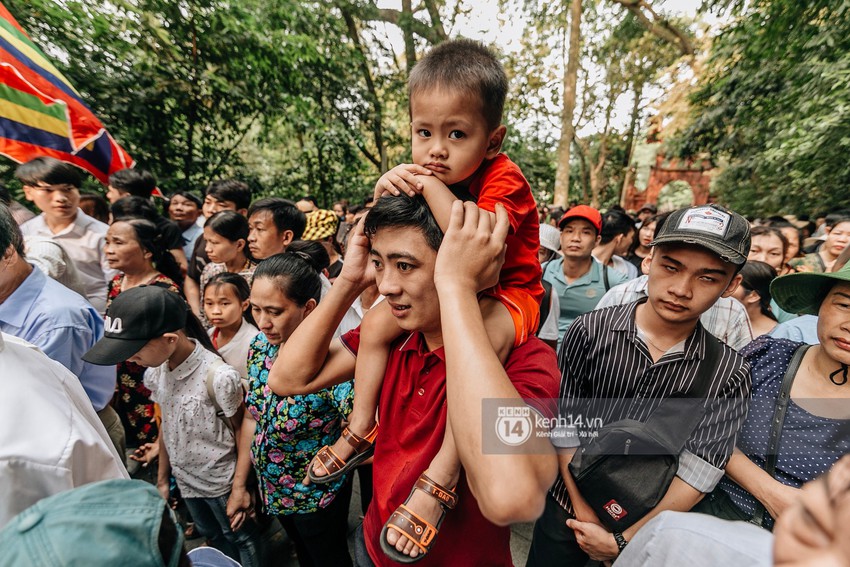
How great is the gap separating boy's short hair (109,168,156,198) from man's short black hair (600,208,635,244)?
5.91 meters

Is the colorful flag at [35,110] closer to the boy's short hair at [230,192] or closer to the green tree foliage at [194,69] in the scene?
the boy's short hair at [230,192]

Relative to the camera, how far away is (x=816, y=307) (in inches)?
73.3

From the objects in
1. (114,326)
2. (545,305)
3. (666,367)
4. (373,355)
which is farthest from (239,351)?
(666,367)

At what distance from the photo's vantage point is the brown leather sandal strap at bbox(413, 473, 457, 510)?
3.95 ft

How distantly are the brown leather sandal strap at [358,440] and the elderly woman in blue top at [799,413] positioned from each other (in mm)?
1567

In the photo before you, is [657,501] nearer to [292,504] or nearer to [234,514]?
[292,504]

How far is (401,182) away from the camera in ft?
4.43

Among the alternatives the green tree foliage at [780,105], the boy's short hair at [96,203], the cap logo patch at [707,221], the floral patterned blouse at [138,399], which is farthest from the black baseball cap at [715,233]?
the green tree foliage at [780,105]

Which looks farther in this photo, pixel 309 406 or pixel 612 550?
pixel 309 406

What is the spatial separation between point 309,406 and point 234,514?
88 cm

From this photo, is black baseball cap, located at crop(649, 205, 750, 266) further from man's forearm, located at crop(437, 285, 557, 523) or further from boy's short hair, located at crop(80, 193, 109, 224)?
boy's short hair, located at crop(80, 193, 109, 224)

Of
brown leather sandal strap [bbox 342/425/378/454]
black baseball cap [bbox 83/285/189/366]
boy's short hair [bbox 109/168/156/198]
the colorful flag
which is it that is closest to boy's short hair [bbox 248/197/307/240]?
black baseball cap [bbox 83/285/189/366]

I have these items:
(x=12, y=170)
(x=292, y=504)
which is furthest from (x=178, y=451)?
(x=12, y=170)

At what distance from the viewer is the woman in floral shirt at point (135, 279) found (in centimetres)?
319
